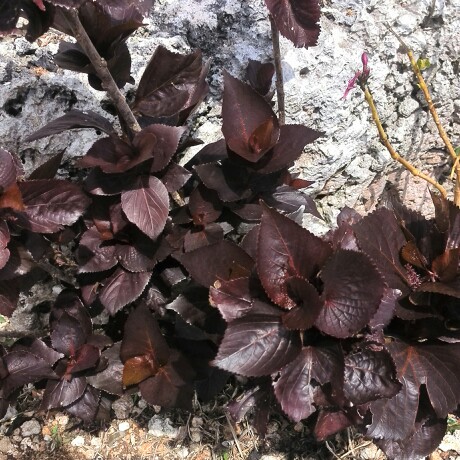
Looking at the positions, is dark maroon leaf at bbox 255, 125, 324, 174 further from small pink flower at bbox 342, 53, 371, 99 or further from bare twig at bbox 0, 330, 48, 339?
bare twig at bbox 0, 330, 48, 339

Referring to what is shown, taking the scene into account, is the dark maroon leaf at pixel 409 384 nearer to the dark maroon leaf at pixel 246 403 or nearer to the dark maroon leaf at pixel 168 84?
the dark maroon leaf at pixel 246 403

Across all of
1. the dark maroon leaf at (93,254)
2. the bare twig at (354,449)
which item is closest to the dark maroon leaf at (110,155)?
the dark maroon leaf at (93,254)

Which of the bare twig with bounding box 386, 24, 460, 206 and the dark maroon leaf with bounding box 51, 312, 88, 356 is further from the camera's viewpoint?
the bare twig with bounding box 386, 24, 460, 206

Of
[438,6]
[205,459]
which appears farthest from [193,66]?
[205,459]

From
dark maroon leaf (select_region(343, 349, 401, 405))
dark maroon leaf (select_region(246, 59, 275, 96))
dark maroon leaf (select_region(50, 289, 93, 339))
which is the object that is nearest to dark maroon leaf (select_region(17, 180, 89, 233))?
dark maroon leaf (select_region(50, 289, 93, 339))

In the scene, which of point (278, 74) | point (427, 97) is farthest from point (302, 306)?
point (427, 97)

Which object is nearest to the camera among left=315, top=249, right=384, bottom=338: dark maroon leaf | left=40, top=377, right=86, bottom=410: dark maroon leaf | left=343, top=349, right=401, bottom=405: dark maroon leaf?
left=315, top=249, right=384, bottom=338: dark maroon leaf

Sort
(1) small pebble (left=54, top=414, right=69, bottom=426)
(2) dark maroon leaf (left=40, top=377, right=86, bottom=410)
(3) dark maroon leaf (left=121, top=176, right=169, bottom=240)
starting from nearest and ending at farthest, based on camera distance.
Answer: (3) dark maroon leaf (left=121, top=176, right=169, bottom=240), (2) dark maroon leaf (left=40, top=377, right=86, bottom=410), (1) small pebble (left=54, top=414, right=69, bottom=426)
